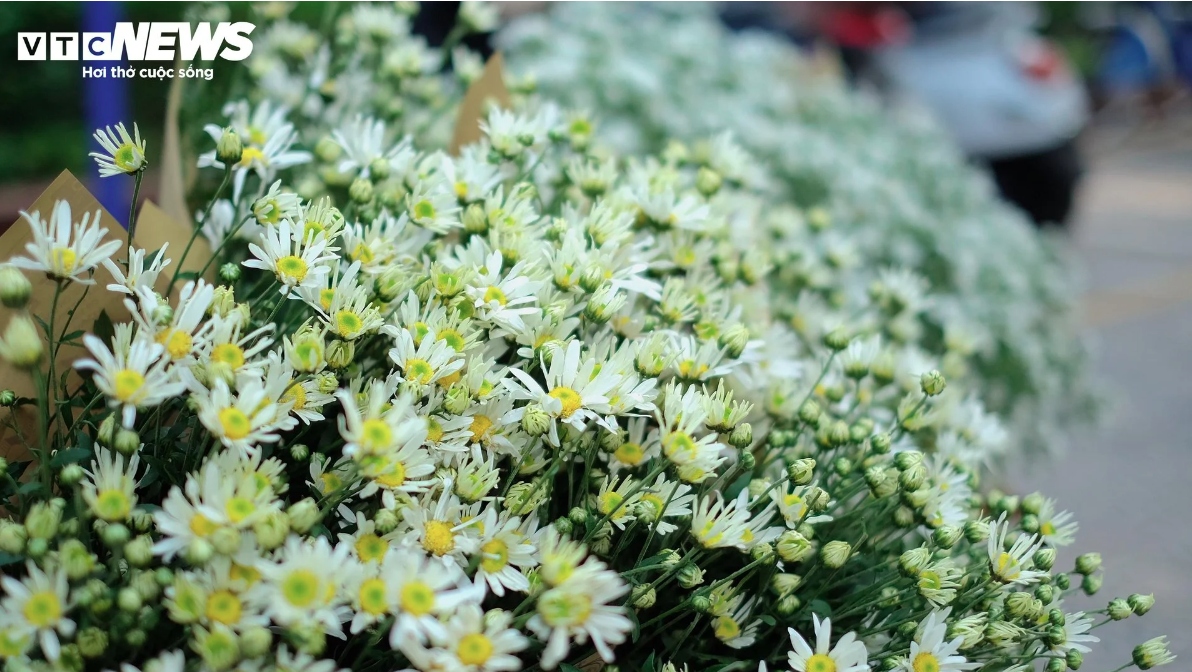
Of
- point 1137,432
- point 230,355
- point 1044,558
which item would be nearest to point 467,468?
point 230,355

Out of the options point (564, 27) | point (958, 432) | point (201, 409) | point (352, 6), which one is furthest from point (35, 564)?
point (564, 27)

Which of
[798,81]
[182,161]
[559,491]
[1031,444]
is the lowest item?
[1031,444]

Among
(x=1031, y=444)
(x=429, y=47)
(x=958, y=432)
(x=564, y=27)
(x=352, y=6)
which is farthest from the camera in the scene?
(x=564, y=27)

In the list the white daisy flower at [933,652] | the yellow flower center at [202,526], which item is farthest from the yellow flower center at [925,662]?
the yellow flower center at [202,526]

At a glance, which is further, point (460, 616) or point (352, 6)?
point (352, 6)

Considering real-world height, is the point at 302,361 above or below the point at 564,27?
above

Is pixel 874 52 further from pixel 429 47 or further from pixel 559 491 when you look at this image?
pixel 559 491
